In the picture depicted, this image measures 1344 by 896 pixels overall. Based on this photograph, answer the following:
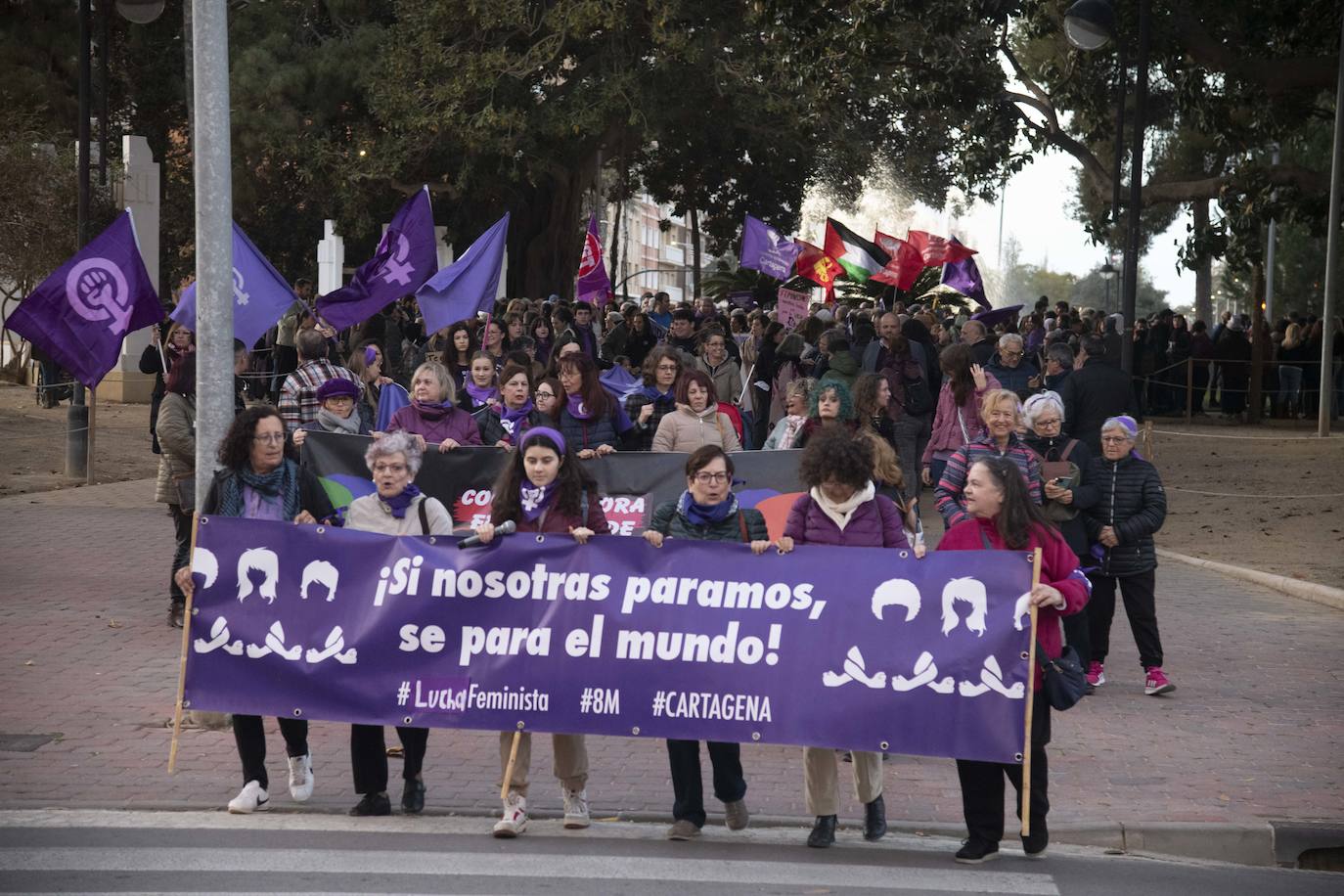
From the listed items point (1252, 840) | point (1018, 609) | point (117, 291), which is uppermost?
point (117, 291)

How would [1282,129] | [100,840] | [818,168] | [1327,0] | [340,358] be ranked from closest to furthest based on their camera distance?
[100,840]
[340,358]
[1327,0]
[1282,129]
[818,168]

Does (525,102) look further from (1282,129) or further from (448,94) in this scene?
(1282,129)

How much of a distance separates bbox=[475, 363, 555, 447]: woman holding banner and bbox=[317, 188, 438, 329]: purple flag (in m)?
3.53

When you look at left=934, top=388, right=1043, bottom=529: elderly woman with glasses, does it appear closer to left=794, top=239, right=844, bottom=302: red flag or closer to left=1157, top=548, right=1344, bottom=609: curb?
left=1157, top=548, right=1344, bottom=609: curb

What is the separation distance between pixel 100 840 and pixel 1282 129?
892 inches

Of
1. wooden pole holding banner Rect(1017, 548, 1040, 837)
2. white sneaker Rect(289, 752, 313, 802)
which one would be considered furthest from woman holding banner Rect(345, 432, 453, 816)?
wooden pole holding banner Rect(1017, 548, 1040, 837)

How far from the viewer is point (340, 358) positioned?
1833 centimetres

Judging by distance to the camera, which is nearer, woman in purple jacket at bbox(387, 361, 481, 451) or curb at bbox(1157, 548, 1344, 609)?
woman in purple jacket at bbox(387, 361, 481, 451)

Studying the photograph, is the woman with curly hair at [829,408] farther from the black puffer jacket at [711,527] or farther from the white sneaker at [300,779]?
the white sneaker at [300,779]

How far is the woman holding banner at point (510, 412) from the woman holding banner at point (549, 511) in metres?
3.67

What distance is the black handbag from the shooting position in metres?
6.41

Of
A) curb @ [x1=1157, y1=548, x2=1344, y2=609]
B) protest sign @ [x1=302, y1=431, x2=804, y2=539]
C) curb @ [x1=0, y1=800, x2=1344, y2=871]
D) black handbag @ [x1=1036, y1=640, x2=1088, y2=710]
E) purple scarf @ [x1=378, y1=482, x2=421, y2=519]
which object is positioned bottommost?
curb @ [x1=0, y1=800, x2=1344, y2=871]

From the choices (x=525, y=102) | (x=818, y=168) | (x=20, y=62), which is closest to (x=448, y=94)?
(x=525, y=102)

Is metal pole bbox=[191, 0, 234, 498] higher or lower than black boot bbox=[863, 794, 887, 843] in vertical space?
higher
